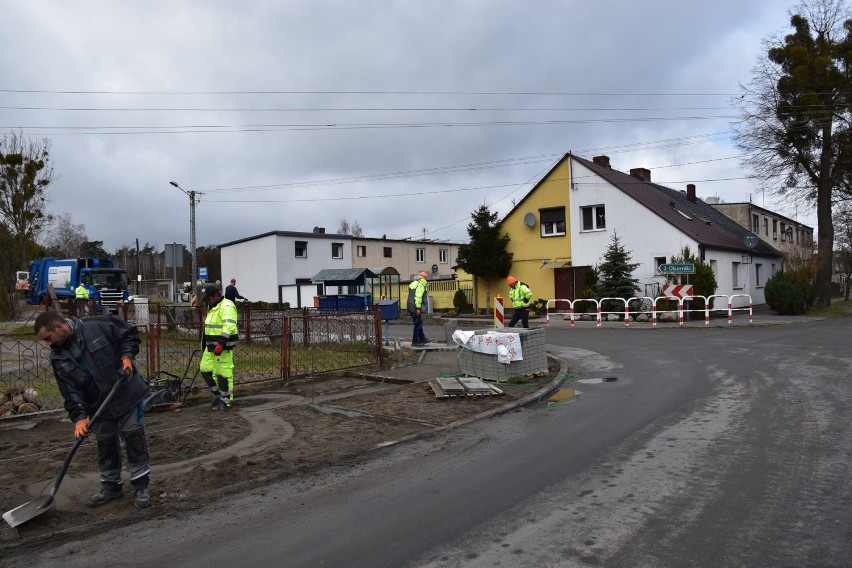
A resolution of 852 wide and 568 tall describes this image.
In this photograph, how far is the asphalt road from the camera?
4.19m

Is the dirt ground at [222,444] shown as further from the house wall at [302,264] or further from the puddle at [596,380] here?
the house wall at [302,264]

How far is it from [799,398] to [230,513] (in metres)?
7.94

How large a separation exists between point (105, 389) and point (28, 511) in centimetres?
105

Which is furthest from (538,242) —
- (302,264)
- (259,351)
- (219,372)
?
(219,372)

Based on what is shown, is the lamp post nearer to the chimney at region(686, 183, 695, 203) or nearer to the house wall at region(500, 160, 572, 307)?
the house wall at region(500, 160, 572, 307)

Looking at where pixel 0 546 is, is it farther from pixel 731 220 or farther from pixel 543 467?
pixel 731 220

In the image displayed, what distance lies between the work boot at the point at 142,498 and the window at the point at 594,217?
2796 cm

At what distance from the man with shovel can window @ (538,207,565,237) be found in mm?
28430

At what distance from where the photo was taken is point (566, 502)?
201 inches

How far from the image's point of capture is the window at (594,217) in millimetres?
30969

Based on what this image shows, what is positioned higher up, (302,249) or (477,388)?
(302,249)

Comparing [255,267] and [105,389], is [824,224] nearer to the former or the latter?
[105,389]

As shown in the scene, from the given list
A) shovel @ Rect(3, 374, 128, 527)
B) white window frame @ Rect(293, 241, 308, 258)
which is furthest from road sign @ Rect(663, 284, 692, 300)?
white window frame @ Rect(293, 241, 308, 258)

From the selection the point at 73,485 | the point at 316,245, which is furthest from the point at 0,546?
the point at 316,245
